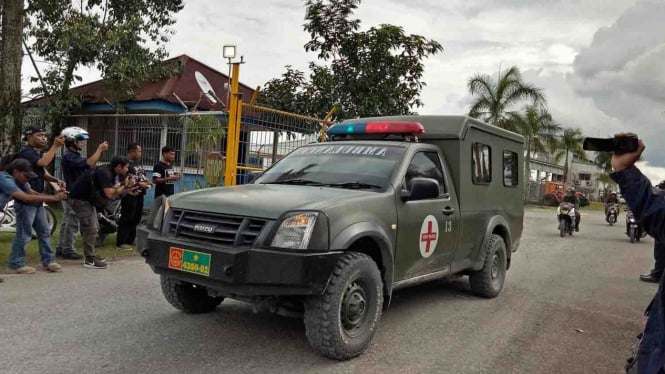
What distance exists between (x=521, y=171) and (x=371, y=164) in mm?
3385

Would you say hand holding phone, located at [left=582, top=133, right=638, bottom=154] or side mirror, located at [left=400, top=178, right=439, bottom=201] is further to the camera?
side mirror, located at [left=400, top=178, right=439, bottom=201]

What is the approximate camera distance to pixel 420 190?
459cm

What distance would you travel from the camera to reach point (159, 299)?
5.55 metres

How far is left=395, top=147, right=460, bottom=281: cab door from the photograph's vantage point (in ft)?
15.4

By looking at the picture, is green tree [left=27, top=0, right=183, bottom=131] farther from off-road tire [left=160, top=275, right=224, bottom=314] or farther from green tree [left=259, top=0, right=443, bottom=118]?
off-road tire [left=160, top=275, right=224, bottom=314]

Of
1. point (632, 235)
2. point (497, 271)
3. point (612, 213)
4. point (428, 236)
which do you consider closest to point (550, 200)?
point (612, 213)

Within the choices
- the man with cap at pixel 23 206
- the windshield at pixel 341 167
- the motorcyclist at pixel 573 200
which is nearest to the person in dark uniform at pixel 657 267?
the windshield at pixel 341 167

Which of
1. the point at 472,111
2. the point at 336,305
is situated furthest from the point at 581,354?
the point at 472,111

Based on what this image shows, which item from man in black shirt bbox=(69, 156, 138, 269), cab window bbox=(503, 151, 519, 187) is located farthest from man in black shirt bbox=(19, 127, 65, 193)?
cab window bbox=(503, 151, 519, 187)

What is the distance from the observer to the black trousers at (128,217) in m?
8.45

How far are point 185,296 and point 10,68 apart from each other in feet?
30.4

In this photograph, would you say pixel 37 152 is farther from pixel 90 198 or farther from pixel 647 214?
pixel 647 214

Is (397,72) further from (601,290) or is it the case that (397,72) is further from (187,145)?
(601,290)

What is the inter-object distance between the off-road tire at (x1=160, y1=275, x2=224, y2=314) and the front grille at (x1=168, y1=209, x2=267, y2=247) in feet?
2.68
